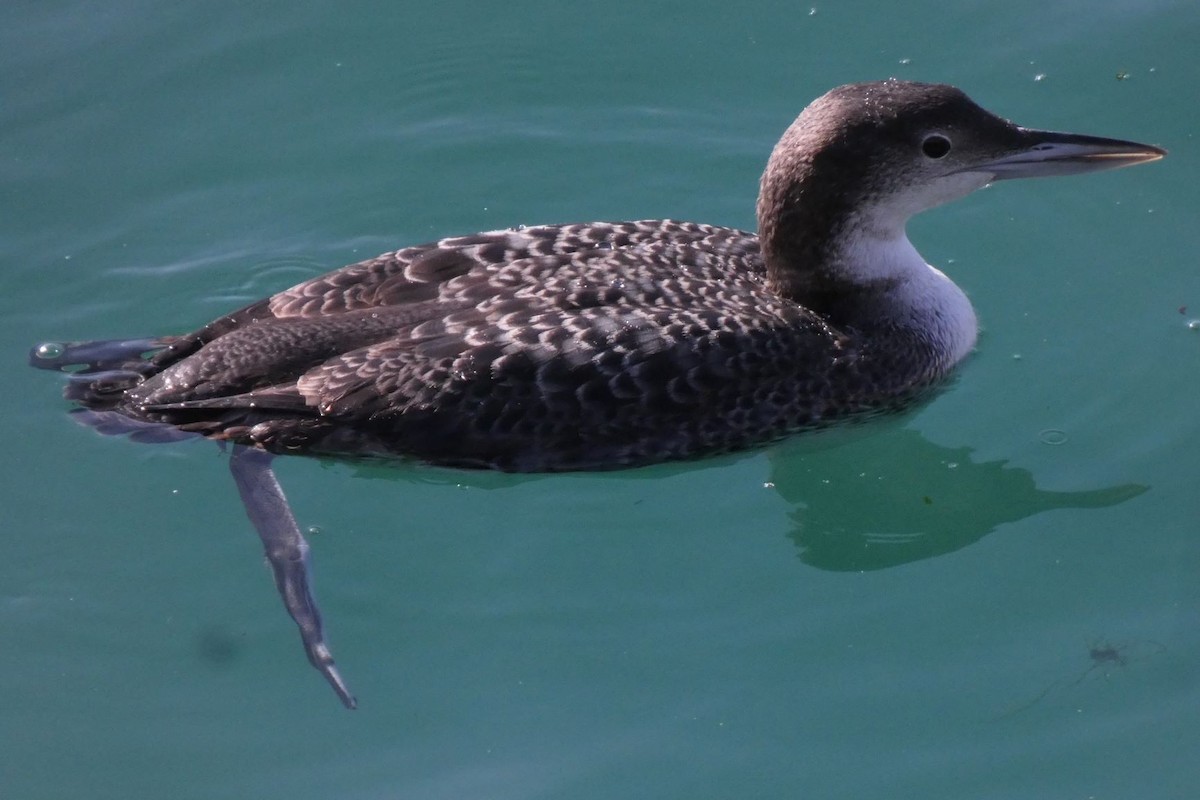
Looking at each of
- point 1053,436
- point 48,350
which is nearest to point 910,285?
point 1053,436

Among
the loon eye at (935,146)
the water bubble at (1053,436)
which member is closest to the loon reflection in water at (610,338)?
the loon eye at (935,146)

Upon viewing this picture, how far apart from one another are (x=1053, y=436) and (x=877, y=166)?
4.12ft

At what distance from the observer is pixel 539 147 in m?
7.28

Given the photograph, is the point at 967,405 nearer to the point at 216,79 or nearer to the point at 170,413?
the point at 170,413

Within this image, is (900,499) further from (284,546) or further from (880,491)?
(284,546)

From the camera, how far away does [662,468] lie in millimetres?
5691

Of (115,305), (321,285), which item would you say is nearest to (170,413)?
(321,285)

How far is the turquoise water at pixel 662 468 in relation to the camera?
5.02m

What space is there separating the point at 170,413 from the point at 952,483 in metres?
2.94

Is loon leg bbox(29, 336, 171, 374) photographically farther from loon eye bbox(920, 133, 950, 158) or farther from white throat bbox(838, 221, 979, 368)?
loon eye bbox(920, 133, 950, 158)

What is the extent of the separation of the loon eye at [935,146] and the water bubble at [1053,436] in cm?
115

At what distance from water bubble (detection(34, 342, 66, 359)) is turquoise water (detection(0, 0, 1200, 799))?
105 mm

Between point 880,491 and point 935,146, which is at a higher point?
point 935,146

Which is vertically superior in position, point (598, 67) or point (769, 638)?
point (598, 67)
